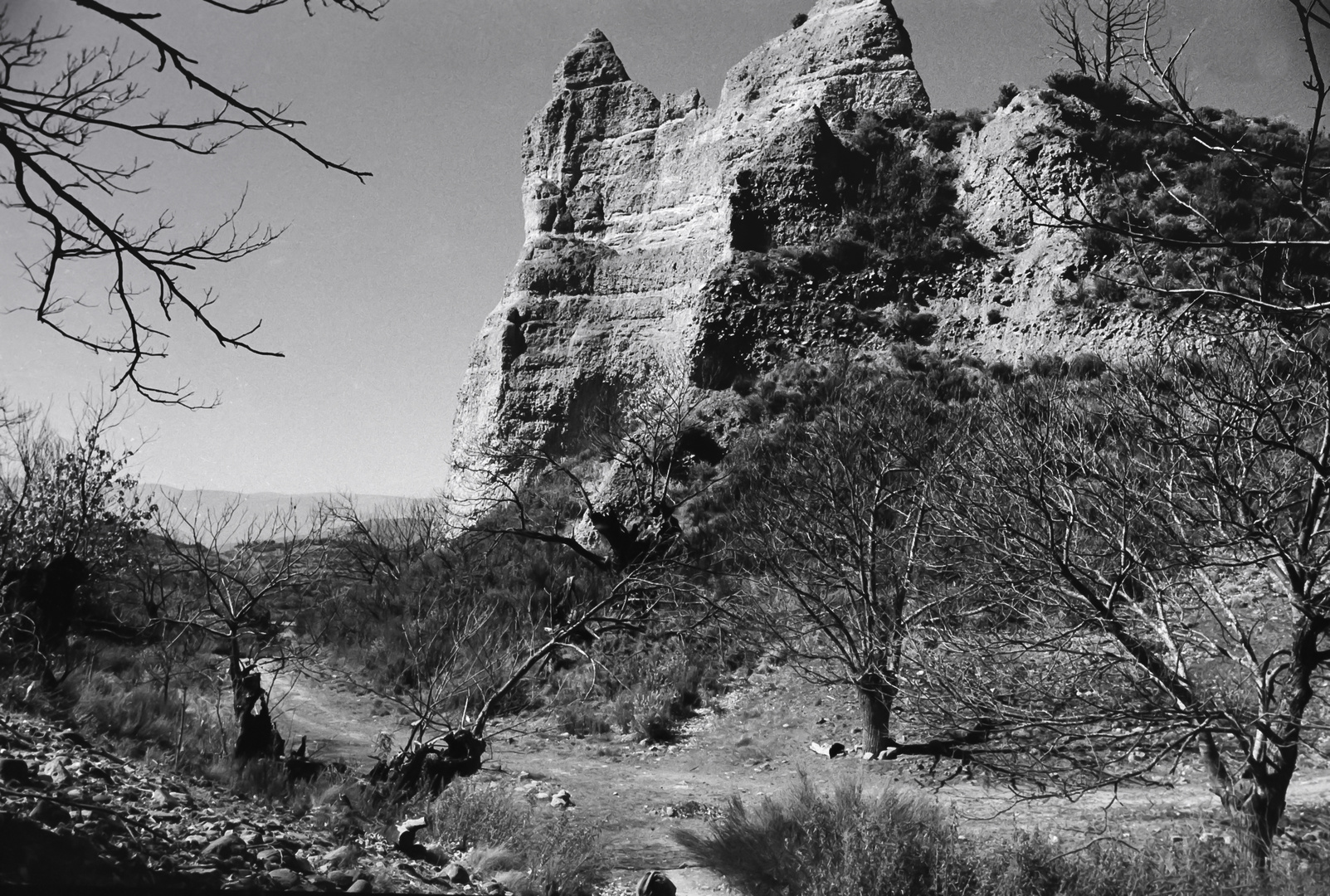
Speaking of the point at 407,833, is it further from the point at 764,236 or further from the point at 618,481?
the point at 764,236

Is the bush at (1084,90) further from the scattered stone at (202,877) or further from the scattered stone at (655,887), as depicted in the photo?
the scattered stone at (202,877)

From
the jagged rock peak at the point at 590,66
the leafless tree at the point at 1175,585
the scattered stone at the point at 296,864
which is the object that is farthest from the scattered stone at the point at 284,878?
the jagged rock peak at the point at 590,66

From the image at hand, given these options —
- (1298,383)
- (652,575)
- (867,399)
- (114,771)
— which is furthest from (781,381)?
(114,771)

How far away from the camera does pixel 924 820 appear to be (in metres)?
7.51

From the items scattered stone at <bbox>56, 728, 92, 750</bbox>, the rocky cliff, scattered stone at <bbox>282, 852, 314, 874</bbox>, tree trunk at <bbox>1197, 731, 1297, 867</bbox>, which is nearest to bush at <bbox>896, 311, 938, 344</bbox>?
the rocky cliff

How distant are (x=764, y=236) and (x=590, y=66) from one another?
15.2 metres

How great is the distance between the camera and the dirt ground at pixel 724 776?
7996mm

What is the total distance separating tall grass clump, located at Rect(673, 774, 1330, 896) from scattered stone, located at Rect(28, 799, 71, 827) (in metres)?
5.30

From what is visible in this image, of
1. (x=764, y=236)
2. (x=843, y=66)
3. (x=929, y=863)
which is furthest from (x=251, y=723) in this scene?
→ (x=843, y=66)

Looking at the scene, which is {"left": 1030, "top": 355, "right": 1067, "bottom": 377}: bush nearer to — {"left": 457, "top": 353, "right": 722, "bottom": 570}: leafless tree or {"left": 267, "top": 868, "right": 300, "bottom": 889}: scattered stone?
{"left": 457, "top": 353, "right": 722, "bottom": 570}: leafless tree

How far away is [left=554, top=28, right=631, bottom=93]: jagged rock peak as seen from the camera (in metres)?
36.8

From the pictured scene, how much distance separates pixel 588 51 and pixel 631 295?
14.7 metres

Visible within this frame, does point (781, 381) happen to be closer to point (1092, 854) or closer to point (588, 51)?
point (1092, 854)

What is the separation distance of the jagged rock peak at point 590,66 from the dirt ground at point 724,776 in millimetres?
29726
